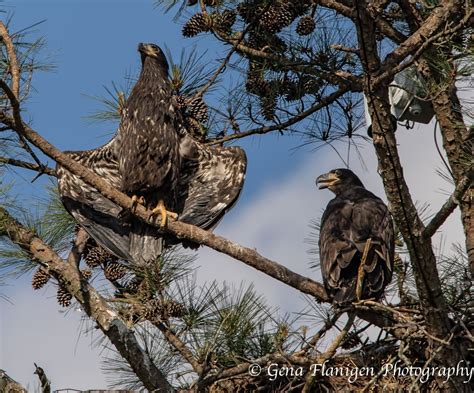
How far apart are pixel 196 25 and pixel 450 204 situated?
94.4 inches

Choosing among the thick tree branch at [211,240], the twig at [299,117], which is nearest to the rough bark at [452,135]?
the twig at [299,117]

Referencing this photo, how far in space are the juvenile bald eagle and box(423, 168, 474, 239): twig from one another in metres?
2.15

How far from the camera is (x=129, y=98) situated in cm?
650

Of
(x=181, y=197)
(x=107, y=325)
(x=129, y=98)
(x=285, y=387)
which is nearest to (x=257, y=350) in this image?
(x=285, y=387)

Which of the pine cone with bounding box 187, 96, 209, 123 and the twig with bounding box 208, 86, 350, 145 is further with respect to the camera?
the pine cone with bounding box 187, 96, 209, 123

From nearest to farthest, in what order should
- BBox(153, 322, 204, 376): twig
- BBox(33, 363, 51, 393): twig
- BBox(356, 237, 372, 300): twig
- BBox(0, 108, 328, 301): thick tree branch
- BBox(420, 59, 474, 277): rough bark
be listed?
BBox(33, 363, 51, 393): twig
BBox(0, 108, 328, 301): thick tree branch
BBox(356, 237, 372, 300): twig
BBox(153, 322, 204, 376): twig
BBox(420, 59, 474, 277): rough bark

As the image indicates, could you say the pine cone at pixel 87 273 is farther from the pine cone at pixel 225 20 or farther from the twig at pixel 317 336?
the pine cone at pixel 225 20

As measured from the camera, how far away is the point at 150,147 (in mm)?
6242

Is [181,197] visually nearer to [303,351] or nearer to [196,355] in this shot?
[196,355]

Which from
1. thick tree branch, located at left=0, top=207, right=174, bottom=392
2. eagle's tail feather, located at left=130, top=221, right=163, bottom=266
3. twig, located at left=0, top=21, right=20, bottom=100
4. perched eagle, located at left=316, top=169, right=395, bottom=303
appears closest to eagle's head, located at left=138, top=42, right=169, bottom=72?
eagle's tail feather, located at left=130, top=221, right=163, bottom=266

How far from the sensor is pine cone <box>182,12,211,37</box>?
6008 millimetres

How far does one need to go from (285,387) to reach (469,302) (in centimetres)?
113

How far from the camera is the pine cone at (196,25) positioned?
6008 mm

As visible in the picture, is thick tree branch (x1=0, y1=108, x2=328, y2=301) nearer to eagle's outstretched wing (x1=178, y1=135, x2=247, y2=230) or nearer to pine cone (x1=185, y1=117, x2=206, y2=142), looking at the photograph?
eagle's outstretched wing (x1=178, y1=135, x2=247, y2=230)
